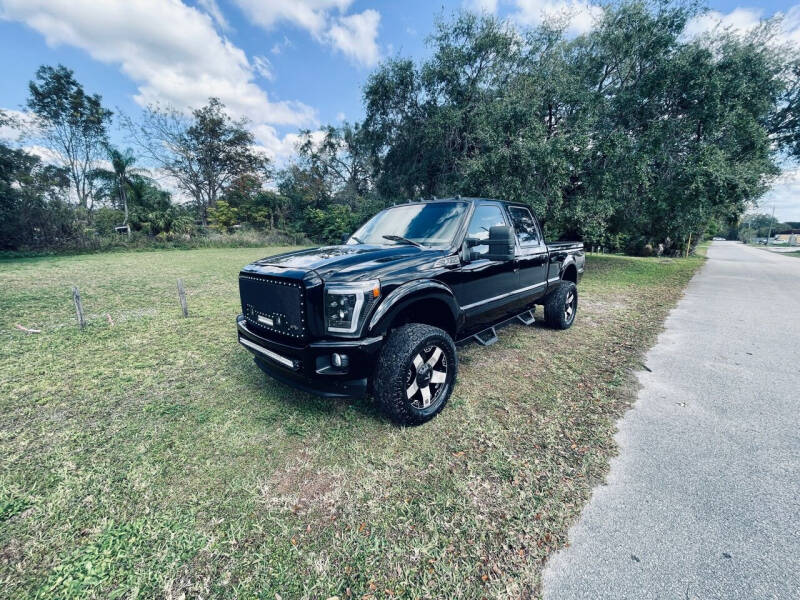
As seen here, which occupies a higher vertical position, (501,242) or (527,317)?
(501,242)

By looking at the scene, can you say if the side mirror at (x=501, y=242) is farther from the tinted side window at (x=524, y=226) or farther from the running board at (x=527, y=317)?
the running board at (x=527, y=317)

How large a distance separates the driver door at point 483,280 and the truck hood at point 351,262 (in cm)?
41

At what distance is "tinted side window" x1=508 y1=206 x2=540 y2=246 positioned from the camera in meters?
4.25

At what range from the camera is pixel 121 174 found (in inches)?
942

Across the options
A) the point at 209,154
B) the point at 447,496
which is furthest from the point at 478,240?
the point at 209,154

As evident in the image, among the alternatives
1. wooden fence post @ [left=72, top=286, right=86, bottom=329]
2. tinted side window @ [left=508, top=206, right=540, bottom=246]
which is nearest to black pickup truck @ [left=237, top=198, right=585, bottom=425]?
tinted side window @ [left=508, top=206, right=540, bottom=246]

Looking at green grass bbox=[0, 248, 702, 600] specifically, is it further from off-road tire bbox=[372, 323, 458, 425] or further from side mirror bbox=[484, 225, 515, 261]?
side mirror bbox=[484, 225, 515, 261]

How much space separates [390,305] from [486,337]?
5.97 ft

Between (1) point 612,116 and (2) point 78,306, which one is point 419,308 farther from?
(1) point 612,116

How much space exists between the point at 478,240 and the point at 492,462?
199 centimetres

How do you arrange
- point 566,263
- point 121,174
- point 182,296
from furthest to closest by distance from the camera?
point 121,174 → point 182,296 → point 566,263

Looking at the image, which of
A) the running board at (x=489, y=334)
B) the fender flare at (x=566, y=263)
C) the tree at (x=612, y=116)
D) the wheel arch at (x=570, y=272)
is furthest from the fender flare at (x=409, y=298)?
the tree at (x=612, y=116)

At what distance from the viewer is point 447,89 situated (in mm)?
12773

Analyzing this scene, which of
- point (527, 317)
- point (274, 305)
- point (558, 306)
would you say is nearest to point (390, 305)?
point (274, 305)
